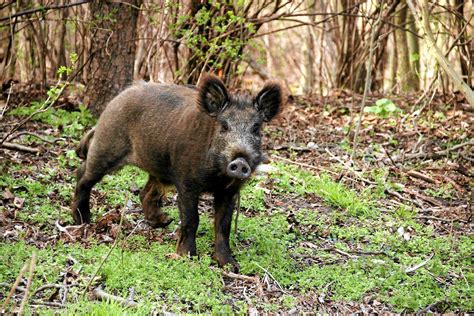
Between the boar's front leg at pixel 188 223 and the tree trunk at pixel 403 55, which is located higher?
the tree trunk at pixel 403 55

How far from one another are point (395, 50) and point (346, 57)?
2.43 metres

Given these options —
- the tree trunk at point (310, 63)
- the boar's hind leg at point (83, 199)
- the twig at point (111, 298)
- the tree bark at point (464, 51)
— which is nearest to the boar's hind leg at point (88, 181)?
the boar's hind leg at point (83, 199)

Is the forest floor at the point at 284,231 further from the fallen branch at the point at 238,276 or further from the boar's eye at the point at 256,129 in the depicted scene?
the boar's eye at the point at 256,129

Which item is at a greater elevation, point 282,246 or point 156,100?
point 156,100

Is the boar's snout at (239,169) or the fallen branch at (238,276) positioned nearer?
the boar's snout at (239,169)

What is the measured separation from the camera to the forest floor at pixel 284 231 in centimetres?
554

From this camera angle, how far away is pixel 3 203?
722 cm

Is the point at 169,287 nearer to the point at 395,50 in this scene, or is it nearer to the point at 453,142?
the point at 453,142

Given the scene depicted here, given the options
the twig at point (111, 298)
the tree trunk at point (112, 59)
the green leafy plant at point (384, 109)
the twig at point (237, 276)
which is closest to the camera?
the twig at point (111, 298)

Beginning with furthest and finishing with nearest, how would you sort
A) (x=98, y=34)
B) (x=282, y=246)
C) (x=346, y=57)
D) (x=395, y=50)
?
(x=395, y=50) < (x=346, y=57) < (x=98, y=34) < (x=282, y=246)

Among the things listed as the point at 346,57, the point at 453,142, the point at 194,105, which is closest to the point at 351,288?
the point at 194,105

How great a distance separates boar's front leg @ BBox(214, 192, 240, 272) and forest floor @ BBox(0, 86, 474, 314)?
0.19 m

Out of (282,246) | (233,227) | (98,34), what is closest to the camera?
(282,246)

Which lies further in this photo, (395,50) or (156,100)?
(395,50)
